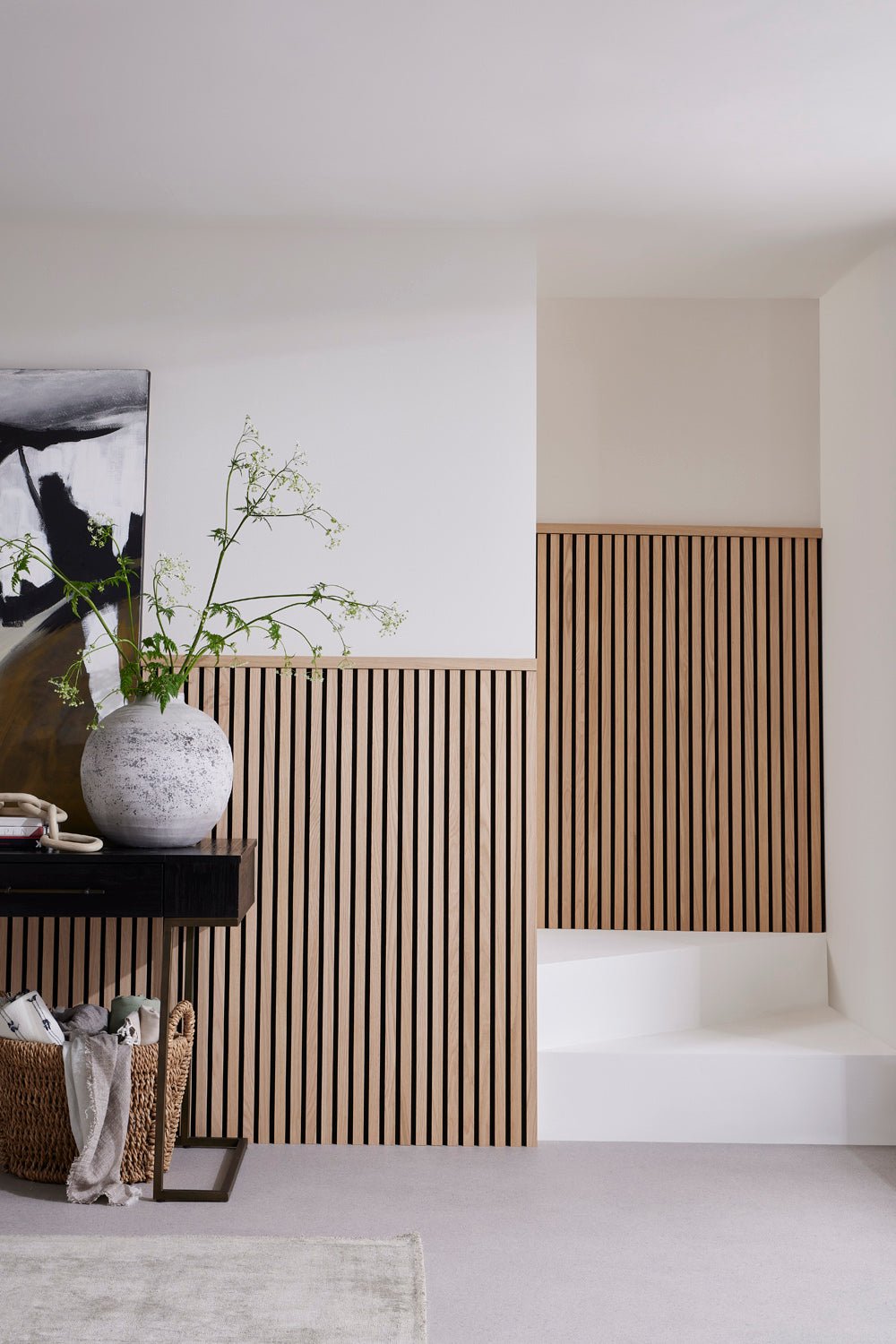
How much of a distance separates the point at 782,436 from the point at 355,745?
229 centimetres

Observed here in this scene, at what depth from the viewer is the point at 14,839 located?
10.1 feet

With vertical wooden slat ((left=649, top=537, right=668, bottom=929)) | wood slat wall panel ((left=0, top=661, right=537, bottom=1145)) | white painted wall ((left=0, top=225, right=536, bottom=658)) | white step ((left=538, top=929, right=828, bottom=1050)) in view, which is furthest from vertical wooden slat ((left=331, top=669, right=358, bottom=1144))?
vertical wooden slat ((left=649, top=537, right=668, bottom=929))

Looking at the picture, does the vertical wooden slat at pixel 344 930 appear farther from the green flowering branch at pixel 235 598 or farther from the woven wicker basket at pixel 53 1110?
the woven wicker basket at pixel 53 1110

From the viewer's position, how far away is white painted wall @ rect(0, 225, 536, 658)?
3605 millimetres

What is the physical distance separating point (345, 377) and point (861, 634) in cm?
192

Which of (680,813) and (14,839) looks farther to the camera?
(680,813)

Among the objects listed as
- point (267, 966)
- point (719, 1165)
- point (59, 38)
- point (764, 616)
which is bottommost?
point (719, 1165)

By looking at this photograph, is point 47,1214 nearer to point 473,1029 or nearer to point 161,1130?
point 161,1130

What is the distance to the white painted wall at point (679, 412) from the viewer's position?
15.3ft

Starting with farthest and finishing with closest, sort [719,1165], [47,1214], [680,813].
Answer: [680,813] → [719,1165] → [47,1214]

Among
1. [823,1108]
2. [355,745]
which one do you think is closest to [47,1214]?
[355,745]

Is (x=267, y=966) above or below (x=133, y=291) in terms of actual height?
below

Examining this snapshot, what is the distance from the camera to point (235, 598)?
3582mm

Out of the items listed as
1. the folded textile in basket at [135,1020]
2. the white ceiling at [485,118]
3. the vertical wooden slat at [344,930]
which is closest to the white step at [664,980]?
the vertical wooden slat at [344,930]
